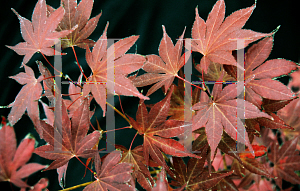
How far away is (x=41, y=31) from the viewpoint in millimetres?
397

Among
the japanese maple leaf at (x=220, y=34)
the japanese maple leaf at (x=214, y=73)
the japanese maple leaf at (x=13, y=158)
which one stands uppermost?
the japanese maple leaf at (x=220, y=34)

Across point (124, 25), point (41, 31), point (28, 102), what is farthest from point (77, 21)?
point (124, 25)

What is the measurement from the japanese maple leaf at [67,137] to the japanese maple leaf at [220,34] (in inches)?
9.0

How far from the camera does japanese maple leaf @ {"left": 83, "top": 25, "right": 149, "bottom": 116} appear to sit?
14.1 inches

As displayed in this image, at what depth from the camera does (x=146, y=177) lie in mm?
403

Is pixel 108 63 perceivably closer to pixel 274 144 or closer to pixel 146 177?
pixel 146 177

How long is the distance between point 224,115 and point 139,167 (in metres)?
0.18

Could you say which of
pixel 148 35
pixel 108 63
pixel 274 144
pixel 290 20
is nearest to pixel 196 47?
pixel 108 63

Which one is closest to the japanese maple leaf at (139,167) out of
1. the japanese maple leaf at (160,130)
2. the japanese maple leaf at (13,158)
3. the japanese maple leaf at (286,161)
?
the japanese maple leaf at (160,130)

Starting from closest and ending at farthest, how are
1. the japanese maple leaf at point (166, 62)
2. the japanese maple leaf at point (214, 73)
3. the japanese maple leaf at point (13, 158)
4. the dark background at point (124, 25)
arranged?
the japanese maple leaf at point (13, 158)
the japanese maple leaf at point (166, 62)
the japanese maple leaf at point (214, 73)
the dark background at point (124, 25)

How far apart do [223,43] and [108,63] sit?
20 cm

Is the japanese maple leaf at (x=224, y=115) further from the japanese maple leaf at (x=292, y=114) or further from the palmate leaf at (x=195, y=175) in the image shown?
the japanese maple leaf at (x=292, y=114)

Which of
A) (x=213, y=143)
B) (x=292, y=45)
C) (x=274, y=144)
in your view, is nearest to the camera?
(x=213, y=143)

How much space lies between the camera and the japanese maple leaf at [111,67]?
0.36 meters
